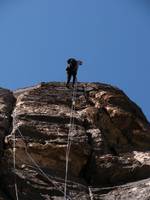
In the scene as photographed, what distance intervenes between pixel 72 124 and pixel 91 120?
3.97 ft

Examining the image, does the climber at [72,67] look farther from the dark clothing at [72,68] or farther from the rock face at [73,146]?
the rock face at [73,146]

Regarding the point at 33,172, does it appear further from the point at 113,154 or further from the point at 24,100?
the point at 24,100

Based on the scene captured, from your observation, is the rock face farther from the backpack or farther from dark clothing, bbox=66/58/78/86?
the backpack

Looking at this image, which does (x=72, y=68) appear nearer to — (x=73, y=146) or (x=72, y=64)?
(x=72, y=64)

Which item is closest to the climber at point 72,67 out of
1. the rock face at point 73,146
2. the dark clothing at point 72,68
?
the dark clothing at point 72,68

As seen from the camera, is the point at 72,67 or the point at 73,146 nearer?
the point at 73,146

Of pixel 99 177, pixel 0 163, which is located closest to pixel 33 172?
pixel 0 163

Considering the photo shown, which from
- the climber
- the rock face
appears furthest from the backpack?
the rock face

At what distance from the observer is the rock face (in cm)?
1340

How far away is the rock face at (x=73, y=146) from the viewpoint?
13.4 m

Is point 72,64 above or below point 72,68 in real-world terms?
above

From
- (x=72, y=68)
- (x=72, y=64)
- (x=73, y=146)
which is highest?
(x=72, y=64)

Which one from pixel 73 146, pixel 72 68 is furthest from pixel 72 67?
pixel 73 146

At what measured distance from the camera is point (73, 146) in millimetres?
15508
